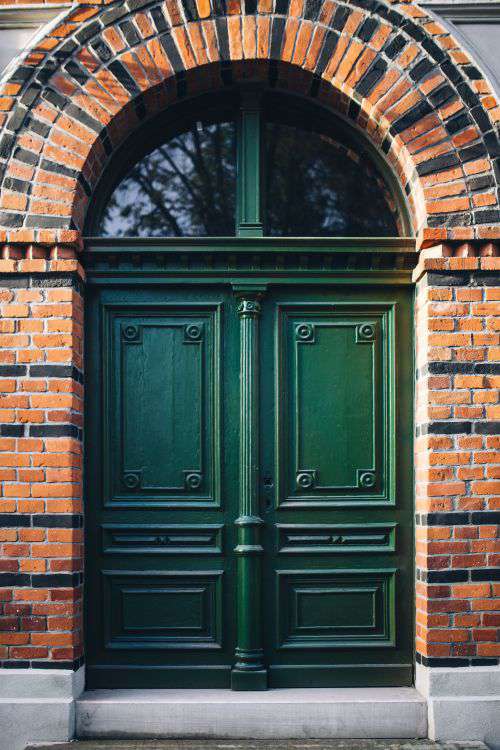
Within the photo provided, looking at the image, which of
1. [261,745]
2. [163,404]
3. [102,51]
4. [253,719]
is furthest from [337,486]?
[102,51]

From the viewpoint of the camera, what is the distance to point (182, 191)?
5078 mm

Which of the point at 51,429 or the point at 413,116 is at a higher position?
the point at 413,116

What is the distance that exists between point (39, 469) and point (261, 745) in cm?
200

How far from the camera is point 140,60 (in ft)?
15.4

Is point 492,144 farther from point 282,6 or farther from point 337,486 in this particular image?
point 337,486

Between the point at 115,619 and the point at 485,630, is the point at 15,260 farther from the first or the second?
the point at 485,630

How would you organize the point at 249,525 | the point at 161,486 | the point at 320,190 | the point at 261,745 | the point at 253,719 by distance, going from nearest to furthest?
the point at 261,745 < the point at 253,719 < the point at 249,525 < the point at 161,486 < the point at 320,190

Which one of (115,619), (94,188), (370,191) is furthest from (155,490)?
(370,191)

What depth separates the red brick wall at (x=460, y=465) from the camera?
4547mm

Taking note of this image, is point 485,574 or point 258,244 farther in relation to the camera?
point 258,244

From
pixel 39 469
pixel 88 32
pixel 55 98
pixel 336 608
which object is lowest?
pixel 336 608

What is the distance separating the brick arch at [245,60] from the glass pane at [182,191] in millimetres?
428

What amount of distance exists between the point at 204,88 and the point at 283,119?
55 centimetres

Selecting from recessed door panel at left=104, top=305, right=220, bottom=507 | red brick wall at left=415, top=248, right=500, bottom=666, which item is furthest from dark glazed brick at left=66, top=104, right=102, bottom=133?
red brick wall at left=415, top=248, right=500, bottom=666
